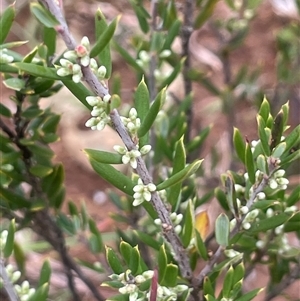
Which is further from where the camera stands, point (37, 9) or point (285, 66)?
point (285, 66)

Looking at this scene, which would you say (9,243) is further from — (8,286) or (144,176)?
(144,176)

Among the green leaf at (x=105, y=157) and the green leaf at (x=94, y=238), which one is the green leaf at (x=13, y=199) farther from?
the green leaf at (x=105, y=157)

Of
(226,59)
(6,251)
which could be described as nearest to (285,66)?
(226,59)

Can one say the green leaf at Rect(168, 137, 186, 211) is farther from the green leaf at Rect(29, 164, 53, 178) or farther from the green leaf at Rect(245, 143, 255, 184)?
the green leaf at Rect(29, 164, 53, 178)

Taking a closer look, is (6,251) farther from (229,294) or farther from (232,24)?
(232,24)

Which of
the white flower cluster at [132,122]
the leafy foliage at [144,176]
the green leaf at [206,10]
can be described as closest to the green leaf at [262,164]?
the leafy foliage at [144,176]
